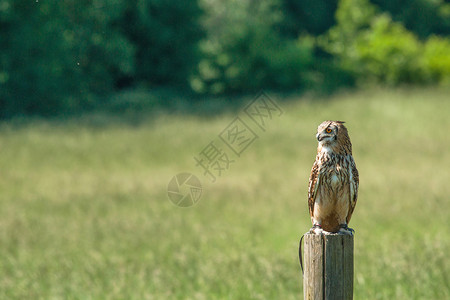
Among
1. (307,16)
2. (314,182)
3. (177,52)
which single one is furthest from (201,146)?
(307,16)

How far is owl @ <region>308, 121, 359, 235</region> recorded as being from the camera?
9.20ft

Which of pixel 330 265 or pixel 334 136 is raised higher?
pixel 334 136

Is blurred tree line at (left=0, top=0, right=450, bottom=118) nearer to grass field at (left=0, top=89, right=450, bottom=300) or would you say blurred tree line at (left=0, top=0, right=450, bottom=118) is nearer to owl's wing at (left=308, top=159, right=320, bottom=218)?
grass field at (left=0, top=89, right=450, bottom=300)

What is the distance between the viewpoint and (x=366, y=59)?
35.6 meters

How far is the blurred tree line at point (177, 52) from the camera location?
1102 inches

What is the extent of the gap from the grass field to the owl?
7.60 feet

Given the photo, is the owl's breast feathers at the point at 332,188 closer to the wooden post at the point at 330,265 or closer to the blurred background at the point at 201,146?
the wooden post at the point at 330,265

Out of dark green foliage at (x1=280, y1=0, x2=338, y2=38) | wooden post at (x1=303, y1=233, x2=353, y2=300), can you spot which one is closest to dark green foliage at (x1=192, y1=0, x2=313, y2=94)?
dark green foliage at (x1=280, y1=0, x2=338, y2=38)

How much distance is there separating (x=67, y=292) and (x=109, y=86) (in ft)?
95.9

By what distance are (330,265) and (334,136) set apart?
67cm

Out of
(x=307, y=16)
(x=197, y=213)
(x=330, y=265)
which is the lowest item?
(x=330, y=265)

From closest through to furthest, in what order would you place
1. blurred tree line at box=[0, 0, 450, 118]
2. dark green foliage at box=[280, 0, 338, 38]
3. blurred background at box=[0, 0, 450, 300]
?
blurred background at box=[0, 0, 450, 300] < blurred tree line at box=[0, 0, 450, 118] < dark green foliage at box=[280, 0, 338, 38]

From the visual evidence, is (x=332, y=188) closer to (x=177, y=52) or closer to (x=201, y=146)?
(x=201, y=146)

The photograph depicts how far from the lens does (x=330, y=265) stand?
2889mm
